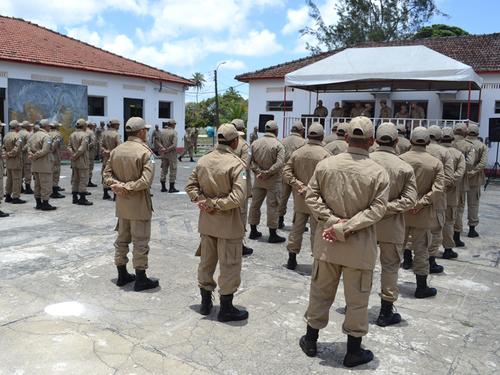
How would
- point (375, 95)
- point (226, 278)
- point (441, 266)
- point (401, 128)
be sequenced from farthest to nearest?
point (375, 95) → point (401, 128) → point (441, 266) → point (226, 278)

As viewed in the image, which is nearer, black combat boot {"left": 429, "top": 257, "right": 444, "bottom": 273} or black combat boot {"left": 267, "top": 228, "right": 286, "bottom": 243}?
black combat boot {"left": 429, "top": 257, "right": 444, "bottom": 273}

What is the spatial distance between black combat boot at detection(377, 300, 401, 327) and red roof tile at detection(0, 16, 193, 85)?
1806 centimetres

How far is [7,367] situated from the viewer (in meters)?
3.47

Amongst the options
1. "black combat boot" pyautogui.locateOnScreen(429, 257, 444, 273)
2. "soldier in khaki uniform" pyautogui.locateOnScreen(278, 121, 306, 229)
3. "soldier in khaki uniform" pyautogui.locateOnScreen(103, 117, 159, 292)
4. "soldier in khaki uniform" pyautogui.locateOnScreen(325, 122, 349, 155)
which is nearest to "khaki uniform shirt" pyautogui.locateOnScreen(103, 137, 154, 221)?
"soldier in khaki uniform" pyautogui.locateOnScreen(103, 117, 159, 292)

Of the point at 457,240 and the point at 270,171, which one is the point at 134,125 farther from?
the point at 457,240

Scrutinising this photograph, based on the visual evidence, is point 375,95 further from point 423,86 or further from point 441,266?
point 441,266

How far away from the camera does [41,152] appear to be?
9.74 meters

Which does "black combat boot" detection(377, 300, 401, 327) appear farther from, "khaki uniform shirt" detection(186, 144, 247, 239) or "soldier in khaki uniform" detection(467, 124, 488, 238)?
"soldier in khaki uniform" detection(467, 124, 488, 238)

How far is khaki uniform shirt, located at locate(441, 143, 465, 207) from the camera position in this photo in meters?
6.69

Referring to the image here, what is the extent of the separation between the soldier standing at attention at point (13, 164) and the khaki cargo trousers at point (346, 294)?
348 inches

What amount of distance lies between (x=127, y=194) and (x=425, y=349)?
3266 mm

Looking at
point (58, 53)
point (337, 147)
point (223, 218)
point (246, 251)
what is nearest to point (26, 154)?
point (246, 251)

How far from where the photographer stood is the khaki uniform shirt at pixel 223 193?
4.36 meters

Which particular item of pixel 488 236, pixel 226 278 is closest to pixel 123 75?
pixel 488 236
